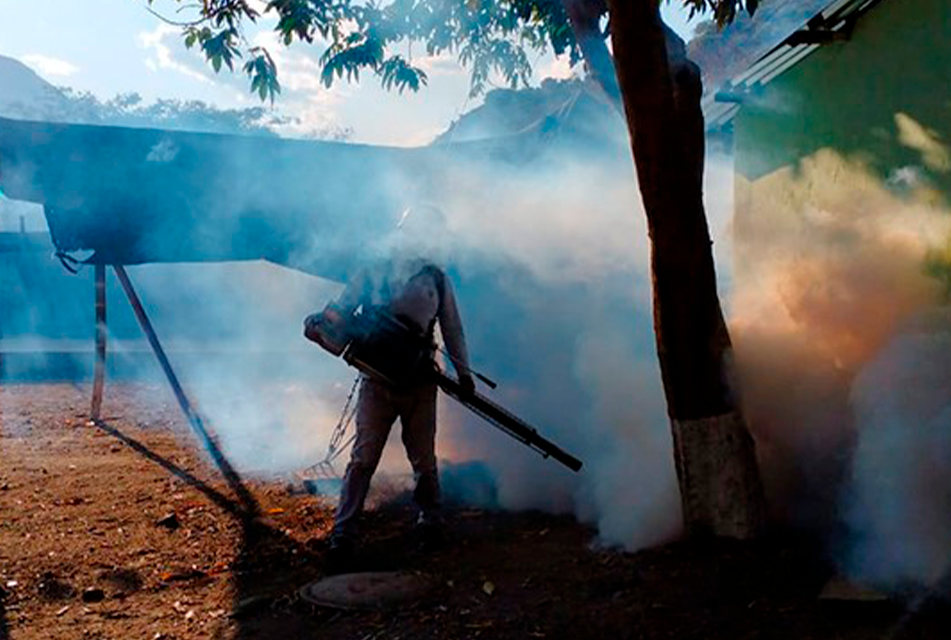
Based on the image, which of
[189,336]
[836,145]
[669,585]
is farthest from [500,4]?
[189,336]

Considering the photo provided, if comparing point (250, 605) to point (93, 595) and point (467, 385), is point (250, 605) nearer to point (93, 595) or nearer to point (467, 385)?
point (93, 595)

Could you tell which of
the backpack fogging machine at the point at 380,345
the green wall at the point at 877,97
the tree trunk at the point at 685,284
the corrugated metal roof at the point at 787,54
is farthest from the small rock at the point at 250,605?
the corrugated metal roof at the point at 787,54

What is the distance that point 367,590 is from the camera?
4793mm

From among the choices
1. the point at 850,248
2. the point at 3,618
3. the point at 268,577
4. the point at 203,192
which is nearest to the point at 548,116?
the point at 203,192

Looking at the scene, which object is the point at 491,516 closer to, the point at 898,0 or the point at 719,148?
the point at 898,0

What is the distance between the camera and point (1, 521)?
640 cm

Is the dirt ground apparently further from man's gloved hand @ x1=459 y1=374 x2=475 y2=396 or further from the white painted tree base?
man's gloved hand @ x1=459 y1=374 x2=475 y2=396

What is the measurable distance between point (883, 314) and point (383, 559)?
3597 millimetres

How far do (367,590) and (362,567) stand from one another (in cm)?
53

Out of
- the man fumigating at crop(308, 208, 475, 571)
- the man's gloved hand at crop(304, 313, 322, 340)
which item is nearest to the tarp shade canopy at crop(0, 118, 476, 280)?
the man fumigating at crop(308, 208, 475, 571)

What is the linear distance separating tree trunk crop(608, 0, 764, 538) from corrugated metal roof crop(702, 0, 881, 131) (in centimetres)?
240

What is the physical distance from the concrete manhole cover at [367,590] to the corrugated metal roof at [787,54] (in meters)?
4.92

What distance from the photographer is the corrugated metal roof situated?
6.25m

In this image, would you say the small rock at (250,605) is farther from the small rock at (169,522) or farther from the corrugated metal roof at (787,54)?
the corrugated metal roof at (787,54)
